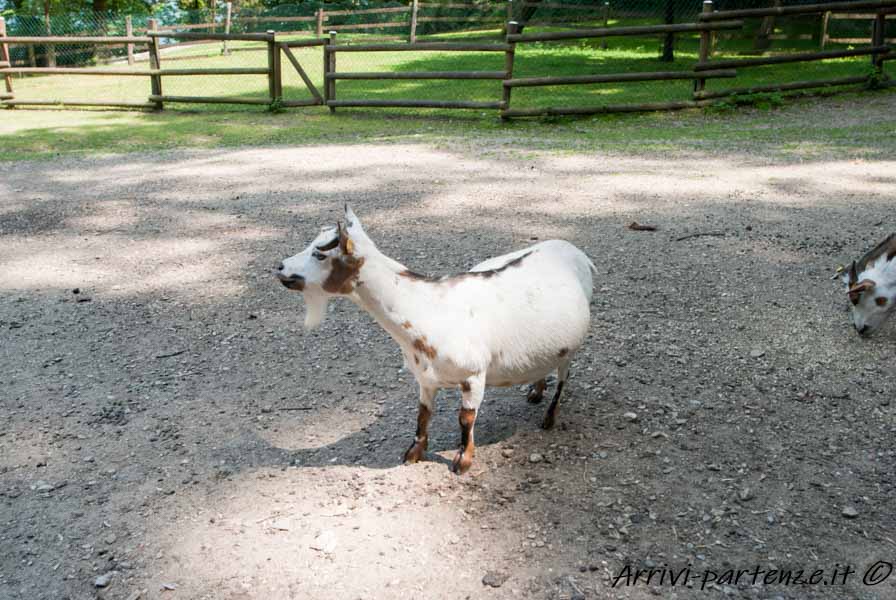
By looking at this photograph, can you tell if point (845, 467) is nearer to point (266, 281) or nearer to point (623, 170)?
point (266, 281)

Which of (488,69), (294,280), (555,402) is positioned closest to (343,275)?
(294,280)

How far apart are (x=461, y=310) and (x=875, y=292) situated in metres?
2.90

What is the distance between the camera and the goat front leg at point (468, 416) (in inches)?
142

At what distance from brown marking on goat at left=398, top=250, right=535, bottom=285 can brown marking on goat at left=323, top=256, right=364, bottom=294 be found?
21 cm

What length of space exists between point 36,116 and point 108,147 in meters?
4.54

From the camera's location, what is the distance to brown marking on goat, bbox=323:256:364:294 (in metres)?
3.36

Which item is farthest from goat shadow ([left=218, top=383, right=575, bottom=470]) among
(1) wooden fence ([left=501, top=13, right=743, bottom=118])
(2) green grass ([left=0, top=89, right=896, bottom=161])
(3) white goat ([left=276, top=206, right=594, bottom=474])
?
(1) wooden fence ([left=501, top=13, right=743, bottom=118])

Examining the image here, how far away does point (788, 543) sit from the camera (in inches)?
130

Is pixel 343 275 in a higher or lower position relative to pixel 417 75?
lower

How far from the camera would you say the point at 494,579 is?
123 inches

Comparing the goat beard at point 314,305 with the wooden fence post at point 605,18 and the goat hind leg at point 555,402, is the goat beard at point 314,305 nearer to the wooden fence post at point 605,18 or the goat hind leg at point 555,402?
the goat hind leg at point 555,402

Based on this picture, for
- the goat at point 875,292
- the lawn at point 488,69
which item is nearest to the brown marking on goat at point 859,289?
the goat at point 875,292

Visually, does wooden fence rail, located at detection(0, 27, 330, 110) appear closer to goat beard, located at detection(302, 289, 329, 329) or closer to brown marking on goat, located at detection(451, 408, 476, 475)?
goat beard, located at detection(302, 289, 329, 329)

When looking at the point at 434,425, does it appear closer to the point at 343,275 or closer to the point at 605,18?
the point at 343,275
